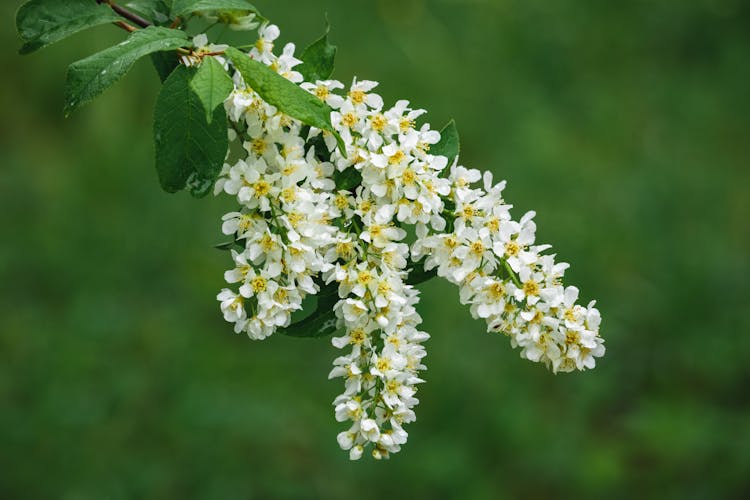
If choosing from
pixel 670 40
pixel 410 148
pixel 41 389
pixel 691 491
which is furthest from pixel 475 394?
pixel 670 40

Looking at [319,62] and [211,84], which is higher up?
[319,62]

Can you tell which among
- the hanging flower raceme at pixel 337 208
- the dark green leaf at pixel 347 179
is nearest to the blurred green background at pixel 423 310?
the hanging flower raceme at pixel 337 208

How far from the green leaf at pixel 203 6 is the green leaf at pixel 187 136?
0.41 feet

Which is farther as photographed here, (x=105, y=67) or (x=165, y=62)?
(x=165, y=62)

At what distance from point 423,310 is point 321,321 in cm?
311

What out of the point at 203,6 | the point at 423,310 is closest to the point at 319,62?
the point at 203,6

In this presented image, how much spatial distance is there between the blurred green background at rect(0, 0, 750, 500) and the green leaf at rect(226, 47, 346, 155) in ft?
9.27

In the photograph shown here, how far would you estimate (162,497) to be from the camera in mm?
3881

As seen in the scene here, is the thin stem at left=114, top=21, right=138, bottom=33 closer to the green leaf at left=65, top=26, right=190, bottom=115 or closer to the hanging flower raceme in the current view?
the hanging flower raceme

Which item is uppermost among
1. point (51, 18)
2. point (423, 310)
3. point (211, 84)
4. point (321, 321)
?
point (423, 310)

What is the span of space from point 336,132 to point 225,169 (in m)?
0.20

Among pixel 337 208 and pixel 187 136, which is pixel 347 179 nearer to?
pixel 337 208

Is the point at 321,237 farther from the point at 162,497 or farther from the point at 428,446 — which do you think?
the point at 428,446

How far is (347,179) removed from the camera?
5.09 ft
